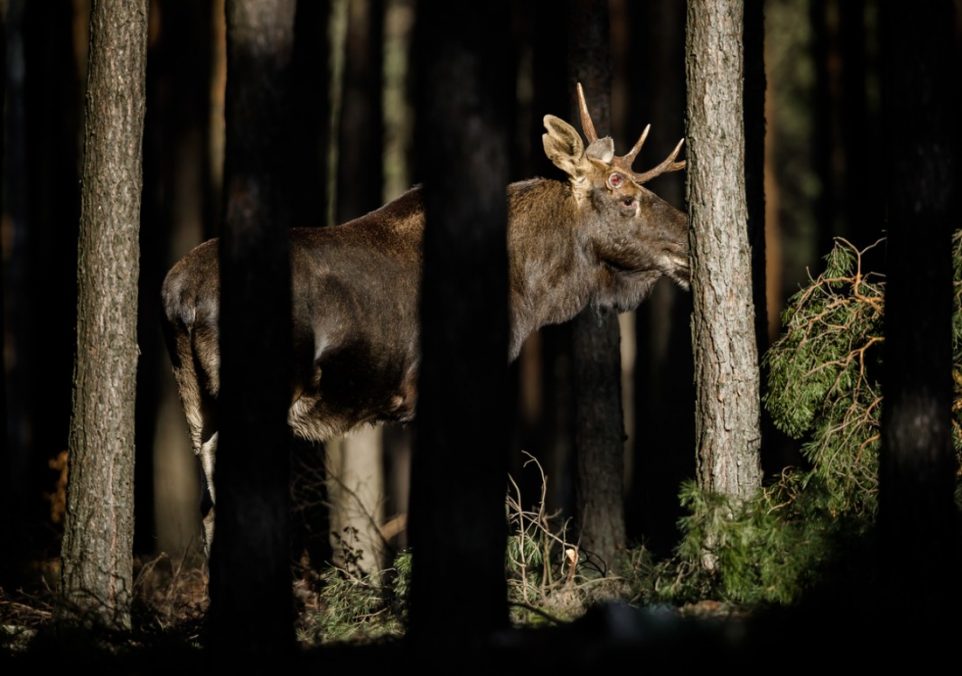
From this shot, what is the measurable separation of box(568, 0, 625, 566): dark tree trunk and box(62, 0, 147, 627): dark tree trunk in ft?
13.4

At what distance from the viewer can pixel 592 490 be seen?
11758 mm

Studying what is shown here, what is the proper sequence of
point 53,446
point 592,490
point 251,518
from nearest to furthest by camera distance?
point 251,518
point 592,490
point 53,446

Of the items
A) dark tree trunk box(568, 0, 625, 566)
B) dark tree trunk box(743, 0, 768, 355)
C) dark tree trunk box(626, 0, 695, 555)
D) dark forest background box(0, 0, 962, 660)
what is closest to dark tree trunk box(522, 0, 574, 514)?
dark forest background box(0, 0, 962, 660)

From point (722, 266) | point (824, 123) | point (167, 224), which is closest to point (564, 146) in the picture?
point (722, 266)

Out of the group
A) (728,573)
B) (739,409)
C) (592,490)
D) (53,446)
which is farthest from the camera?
(53,446)

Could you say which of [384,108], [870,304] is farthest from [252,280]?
[384,108]

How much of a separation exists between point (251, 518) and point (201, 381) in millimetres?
2834

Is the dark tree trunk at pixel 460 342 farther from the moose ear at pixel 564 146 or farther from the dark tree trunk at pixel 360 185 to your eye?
the dark tree trunk at pixel 360 185

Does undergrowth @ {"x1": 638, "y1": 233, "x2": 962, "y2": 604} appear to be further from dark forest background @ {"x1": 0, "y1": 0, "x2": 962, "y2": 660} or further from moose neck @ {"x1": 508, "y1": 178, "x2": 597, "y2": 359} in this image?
dark forest background @ {"x1": 0, "y1": 0, "x2": 962, "y2": 660}

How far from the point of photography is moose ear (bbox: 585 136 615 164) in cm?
1120

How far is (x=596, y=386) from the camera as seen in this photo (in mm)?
11562

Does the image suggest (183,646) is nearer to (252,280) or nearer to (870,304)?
(252,280)

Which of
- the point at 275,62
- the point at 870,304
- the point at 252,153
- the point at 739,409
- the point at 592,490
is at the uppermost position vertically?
the point at 275,62

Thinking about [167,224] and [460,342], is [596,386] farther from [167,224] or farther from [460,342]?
[167,224]
